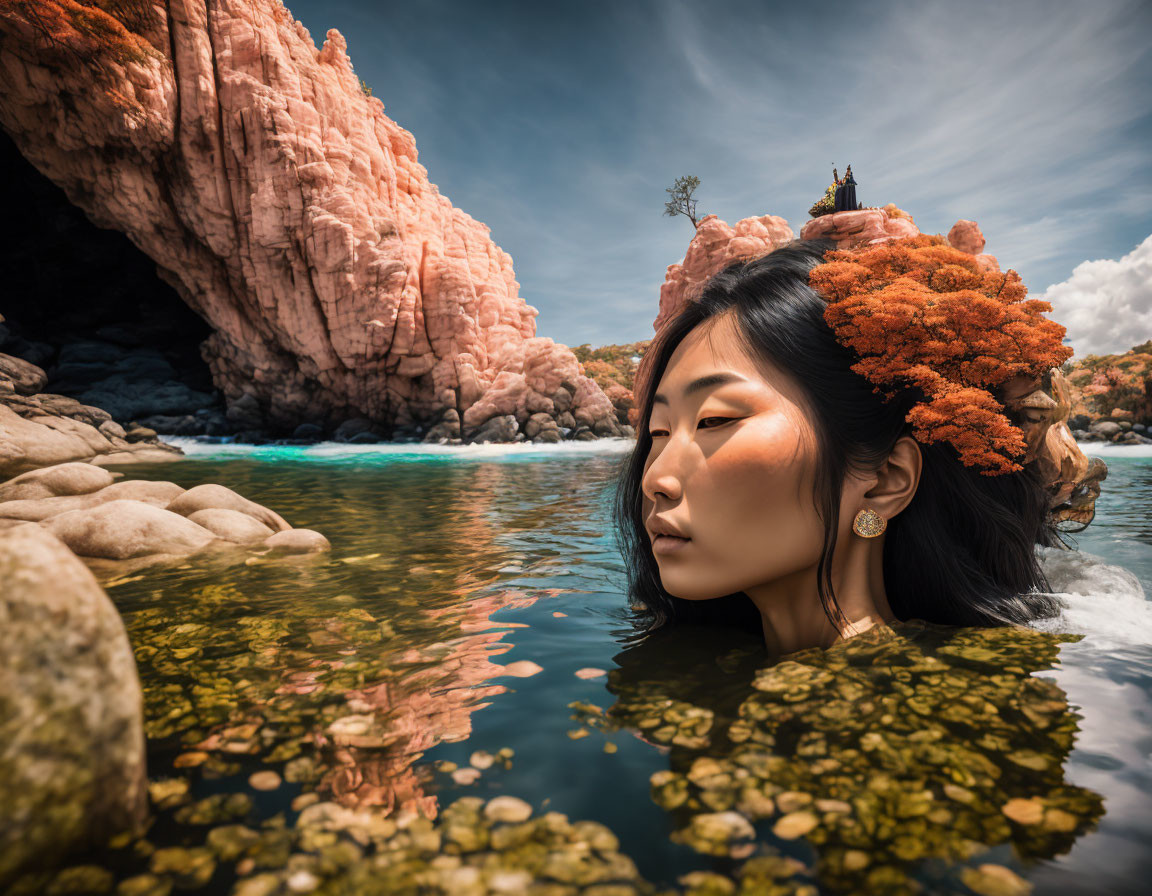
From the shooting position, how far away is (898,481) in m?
2.79

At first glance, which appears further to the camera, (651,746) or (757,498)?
(757,498)

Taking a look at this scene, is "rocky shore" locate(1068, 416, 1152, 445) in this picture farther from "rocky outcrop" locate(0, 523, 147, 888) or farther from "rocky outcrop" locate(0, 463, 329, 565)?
"rocky outcrop" locate(0, 523, 147, 888)

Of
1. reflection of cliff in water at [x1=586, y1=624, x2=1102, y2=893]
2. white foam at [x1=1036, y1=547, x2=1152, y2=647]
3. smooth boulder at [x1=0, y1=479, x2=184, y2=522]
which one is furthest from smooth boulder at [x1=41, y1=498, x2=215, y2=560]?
white foam at [x1=1036, y1=547, x2=1152, y2=647]

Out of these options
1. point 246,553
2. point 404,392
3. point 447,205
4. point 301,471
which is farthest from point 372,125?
point 246,553

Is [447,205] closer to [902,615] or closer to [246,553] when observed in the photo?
[246,553]

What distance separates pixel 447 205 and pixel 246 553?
5642 centimetres

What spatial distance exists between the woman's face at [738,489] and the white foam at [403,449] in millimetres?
30960

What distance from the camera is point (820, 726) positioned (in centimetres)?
209

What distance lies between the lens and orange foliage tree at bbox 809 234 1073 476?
2.60 metres

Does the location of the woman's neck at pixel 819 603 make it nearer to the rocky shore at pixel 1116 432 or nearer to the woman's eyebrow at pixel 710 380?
the woman's eyebrow at pixel 710 380

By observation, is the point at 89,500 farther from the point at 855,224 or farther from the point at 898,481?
→ the point at 855,224

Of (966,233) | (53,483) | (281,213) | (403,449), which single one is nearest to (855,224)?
(966,233)

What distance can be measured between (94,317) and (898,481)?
56.0 meters

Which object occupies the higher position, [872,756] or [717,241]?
[717,241]
